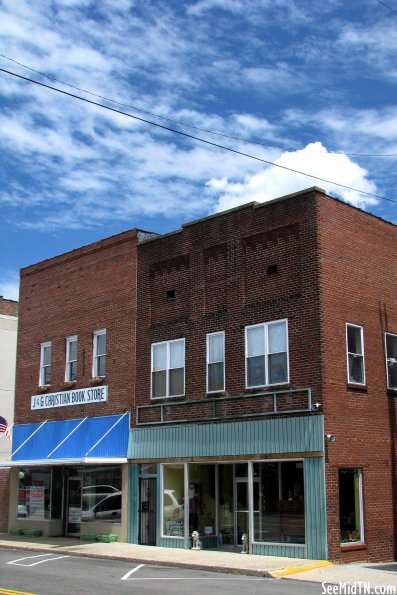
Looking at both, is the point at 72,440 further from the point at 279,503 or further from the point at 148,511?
the point at 279,503

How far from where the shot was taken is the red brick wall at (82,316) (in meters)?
25.3

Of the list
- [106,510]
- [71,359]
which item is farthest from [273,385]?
[71,359]

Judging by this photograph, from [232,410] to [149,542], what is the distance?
5.23 meters

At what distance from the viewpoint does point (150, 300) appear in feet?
81.1

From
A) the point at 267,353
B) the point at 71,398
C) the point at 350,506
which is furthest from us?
the point at 71,398

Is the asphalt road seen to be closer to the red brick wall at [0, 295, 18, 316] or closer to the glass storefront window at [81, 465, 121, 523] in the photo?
the glass storefront window at [81, 465, 121, 523]

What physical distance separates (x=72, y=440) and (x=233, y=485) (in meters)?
7.09

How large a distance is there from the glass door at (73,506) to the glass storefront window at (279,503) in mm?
8403

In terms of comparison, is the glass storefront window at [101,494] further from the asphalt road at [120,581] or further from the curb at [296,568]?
the curb at [296,568]

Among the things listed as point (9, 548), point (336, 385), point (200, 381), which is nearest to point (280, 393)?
point (336, 385)

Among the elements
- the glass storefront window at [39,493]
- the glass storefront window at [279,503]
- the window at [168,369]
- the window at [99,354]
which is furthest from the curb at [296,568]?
the glass storefront window at [39,493]

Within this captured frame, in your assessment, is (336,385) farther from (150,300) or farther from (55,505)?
(55,505)

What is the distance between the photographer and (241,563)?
1814 centimetres

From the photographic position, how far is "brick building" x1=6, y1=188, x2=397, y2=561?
64.0ft
